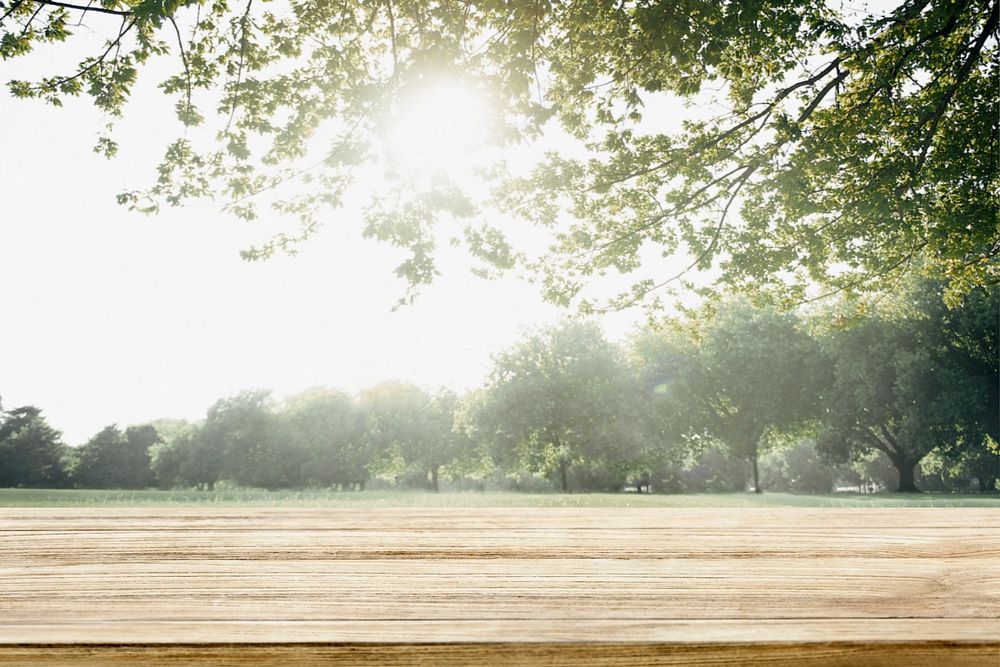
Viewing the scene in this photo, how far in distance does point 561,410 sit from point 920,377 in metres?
22.5

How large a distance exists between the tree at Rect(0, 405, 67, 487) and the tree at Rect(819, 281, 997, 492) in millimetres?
79606

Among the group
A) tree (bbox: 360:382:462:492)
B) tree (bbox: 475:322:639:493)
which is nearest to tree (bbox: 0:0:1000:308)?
tree (bbox: 475:322:639:493)

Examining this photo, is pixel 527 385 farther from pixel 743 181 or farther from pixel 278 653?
pixel 278 653

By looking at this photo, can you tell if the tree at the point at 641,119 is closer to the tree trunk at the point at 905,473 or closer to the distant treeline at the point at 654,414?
the distant treeline at the point at 654,414

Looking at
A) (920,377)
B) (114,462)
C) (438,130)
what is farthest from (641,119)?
(114,462)

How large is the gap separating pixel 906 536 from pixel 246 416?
231ft

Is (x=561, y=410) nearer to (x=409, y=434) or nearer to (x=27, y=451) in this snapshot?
(x=409, y=434)

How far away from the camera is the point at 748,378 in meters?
41.0

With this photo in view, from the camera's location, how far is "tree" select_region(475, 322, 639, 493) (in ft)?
145

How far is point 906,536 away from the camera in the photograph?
129 centimetres

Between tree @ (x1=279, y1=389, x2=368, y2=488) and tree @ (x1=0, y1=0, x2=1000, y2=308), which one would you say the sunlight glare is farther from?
tree @ (x1=279, y1=389, x2=368, y2=488)

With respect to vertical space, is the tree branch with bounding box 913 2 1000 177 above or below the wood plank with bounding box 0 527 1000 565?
above

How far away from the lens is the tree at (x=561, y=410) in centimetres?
4416

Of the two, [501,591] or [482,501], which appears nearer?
[501,591]
